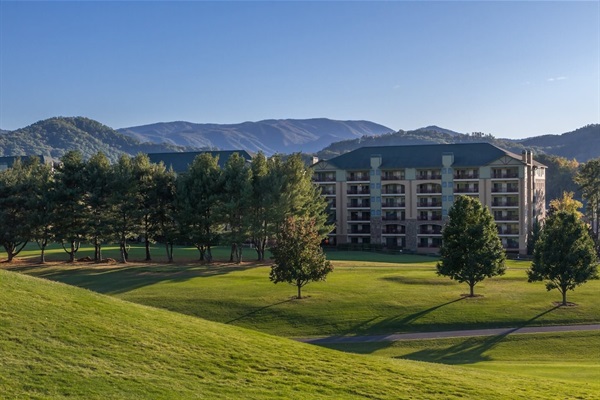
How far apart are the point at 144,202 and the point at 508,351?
145 feet

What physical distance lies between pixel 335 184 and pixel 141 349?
3542 inches

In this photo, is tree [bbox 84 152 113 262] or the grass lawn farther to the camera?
tree [bbox 84 152 113 262]

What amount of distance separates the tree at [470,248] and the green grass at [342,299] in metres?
2.03

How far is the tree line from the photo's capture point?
60.9m

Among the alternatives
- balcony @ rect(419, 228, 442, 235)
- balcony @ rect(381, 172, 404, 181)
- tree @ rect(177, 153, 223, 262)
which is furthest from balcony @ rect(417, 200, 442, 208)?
tree @ rect(177, 153, 223, 262)

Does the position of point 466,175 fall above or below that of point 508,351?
above

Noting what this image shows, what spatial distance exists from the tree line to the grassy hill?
3592 centimetres

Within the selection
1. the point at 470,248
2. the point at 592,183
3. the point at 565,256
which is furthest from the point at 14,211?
the point at 592,183

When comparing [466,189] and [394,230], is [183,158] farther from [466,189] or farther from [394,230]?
[466,189]

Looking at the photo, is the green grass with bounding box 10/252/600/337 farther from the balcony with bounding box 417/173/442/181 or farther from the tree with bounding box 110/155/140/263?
the balcony with bounding box 417/173/442/181

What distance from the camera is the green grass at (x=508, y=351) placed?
3072cm

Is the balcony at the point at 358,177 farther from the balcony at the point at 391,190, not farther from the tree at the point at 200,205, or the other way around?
the tree at the point at 200,205

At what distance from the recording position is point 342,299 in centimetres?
4547

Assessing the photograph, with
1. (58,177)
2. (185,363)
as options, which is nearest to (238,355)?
(185,363)
